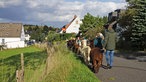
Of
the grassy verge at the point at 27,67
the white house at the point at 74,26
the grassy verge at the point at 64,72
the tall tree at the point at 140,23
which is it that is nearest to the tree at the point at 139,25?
the tall tree at the point at 140,23

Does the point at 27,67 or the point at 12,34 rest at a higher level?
the point at 27,67

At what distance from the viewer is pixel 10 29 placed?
4259 inches

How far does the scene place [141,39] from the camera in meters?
41.9

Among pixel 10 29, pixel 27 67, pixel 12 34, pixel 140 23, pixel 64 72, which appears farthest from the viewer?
pixel 10 29

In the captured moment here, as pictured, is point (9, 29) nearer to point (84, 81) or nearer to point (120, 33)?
point (120, 33)

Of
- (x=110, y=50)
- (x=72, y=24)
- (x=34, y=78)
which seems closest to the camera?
(x=34, y=78)

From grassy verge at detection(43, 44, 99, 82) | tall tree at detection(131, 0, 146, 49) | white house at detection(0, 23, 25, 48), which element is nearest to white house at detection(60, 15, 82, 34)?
white house at detection(0, 23, 25, 48)

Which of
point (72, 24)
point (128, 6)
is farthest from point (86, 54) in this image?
point (72, 24)

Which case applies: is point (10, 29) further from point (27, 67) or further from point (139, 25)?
point (27, 67)

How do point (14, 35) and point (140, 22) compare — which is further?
point (14, 35)

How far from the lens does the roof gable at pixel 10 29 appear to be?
105562mm

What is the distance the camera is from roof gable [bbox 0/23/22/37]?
106 m

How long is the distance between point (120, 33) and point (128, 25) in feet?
13.1

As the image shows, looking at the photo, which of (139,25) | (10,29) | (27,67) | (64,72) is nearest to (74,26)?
(10,29)
